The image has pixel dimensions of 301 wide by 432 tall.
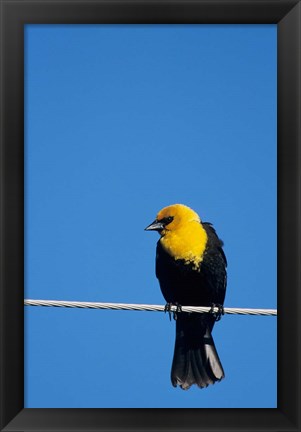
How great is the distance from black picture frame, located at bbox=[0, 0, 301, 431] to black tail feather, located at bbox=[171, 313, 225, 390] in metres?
1.29

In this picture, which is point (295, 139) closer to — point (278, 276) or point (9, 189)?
point (278, 276)

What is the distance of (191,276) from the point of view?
4.93 meters

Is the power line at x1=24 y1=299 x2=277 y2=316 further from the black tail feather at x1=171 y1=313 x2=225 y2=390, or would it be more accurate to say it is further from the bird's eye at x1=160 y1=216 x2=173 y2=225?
the bird's eye at x1=160 y1=216 x2=173 y2=225

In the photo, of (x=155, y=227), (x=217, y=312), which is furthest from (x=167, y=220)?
(x=217, y=312)

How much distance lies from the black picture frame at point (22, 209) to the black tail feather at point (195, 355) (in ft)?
4.22

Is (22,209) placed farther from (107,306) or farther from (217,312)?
(217,312)

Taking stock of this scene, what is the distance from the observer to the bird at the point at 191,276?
490 cm

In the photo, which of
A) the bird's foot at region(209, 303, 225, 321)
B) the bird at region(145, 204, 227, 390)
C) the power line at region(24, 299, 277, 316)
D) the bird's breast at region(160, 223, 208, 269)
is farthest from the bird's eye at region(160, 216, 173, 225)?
the power line at region(24, 299, 277, 316)

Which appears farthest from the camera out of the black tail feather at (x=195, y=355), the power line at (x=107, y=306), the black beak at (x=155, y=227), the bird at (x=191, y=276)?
the black beak at (x=155, y=227)

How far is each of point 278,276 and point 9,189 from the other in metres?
1.28

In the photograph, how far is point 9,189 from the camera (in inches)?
136

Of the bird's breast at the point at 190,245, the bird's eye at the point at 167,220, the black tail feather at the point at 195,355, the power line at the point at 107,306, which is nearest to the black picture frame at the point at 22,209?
the power line at the point at 107,306

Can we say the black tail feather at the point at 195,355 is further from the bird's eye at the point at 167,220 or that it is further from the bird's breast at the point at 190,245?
the bird's eye at the point at 167,220

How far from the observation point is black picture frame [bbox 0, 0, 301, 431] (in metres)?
3.45
